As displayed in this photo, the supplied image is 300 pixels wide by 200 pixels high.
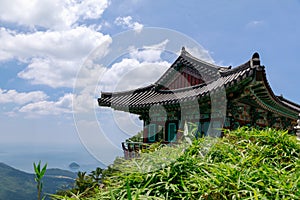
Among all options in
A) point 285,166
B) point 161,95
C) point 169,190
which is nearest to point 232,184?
point 169,190

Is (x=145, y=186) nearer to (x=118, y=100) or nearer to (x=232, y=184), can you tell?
(x=232, y=184)

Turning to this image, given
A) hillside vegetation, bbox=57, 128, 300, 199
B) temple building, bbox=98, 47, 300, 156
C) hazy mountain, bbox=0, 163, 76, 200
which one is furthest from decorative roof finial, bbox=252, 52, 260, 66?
hazy mountain, bbox=0, 163, 76, 200

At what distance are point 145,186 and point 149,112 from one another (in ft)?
27.9

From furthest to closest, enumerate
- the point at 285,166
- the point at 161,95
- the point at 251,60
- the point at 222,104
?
1. the point at 161,95
2. the point at 222,104
3. the point at 251,60
4. the point at 285,166

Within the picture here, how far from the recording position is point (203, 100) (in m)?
7.02

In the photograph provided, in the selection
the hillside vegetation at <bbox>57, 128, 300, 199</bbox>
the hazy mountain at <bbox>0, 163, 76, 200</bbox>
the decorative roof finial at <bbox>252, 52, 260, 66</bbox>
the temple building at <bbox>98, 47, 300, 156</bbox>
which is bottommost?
the hazy mountain at <bbox>0, 163, 76, 200</bbox>

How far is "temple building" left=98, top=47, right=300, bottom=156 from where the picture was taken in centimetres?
636

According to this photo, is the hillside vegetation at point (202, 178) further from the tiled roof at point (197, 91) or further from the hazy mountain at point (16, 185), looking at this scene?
the hazy mountain at point (16, 185)

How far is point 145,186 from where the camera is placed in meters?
1.46

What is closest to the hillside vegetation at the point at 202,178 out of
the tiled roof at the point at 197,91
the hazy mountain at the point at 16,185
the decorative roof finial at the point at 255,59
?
the decorative roof finial at the point at 255,59

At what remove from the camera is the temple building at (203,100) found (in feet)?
20.9

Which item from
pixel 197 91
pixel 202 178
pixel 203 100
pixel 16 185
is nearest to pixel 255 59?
pixel 203 100

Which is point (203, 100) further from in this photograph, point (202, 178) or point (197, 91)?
point (202, 178)

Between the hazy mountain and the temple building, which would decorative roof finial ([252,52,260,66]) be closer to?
the temple building
